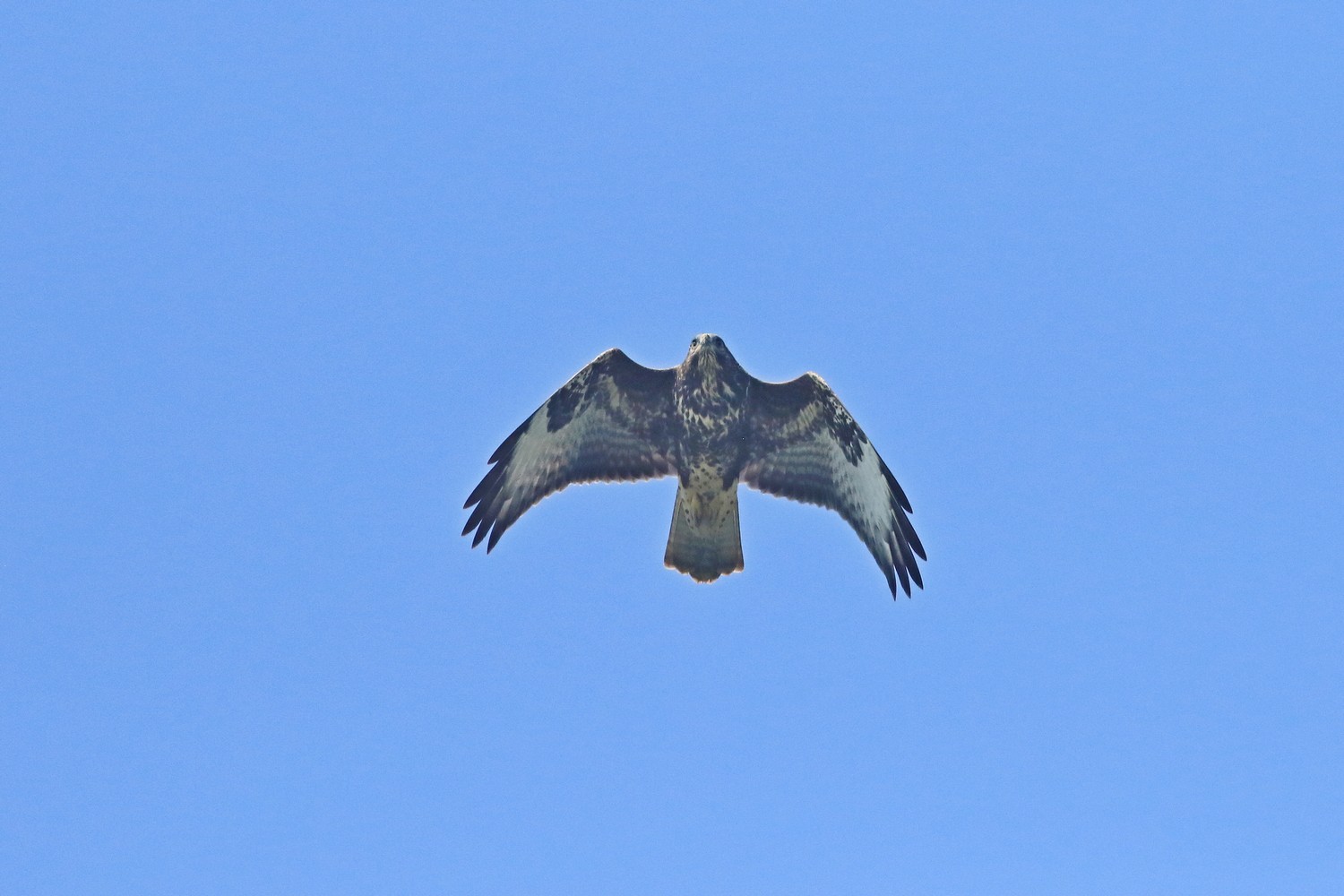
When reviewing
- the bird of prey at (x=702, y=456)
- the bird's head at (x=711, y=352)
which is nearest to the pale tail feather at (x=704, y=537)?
the bird of prey at (x=702, y=456)

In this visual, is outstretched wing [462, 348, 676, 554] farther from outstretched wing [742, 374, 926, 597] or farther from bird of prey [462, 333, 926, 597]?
outstretched wing [742, 374, 926, 597]

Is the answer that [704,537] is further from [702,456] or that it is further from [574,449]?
[574,449]

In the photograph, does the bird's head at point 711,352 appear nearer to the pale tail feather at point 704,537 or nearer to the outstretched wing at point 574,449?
the outstretched wing at point 574,449

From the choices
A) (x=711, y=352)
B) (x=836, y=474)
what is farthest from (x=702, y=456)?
(x=836, y=474)

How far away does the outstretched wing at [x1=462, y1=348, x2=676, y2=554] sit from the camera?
41.0ft

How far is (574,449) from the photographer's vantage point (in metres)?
12.8

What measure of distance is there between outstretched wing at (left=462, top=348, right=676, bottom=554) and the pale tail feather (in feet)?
1.54

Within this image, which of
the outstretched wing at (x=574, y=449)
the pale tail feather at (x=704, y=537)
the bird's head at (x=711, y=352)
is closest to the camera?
the bird's head at (x=711, y=352)

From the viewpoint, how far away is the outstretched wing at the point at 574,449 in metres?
12.5

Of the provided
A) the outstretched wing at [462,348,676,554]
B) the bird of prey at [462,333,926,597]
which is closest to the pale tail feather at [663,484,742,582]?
the bird of prey at [462,333,926,597]

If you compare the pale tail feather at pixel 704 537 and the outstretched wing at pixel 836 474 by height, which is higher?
the outstretched wing at pixel 836 474

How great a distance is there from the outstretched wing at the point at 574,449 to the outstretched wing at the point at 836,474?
979mm

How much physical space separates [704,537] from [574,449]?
60.1 inches

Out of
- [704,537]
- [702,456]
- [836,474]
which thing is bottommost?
[704,537]
